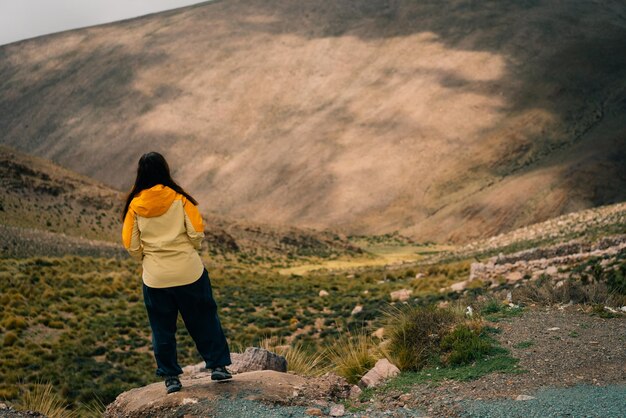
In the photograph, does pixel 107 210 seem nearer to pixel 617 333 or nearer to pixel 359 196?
pixel 359 196

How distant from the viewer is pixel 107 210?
54.3 metres

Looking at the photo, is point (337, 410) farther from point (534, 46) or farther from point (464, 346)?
point (534, 46)

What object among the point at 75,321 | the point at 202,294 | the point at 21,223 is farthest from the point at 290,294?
the point at 202,294

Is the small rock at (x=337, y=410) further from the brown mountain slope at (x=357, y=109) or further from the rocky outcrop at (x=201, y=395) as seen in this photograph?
the brown mountain slope at (x=357, y=109)

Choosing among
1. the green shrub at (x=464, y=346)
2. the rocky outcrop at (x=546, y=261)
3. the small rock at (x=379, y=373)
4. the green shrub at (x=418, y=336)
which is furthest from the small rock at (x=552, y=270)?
the small rock at (x=379, y=373)

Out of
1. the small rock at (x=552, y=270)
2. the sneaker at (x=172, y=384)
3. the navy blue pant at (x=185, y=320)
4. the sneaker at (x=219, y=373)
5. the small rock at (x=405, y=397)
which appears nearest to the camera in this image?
the navy blue pant at (x=185, y=320)

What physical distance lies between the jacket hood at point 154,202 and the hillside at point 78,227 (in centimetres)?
2677

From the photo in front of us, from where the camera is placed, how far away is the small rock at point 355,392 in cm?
884

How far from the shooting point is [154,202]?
25.4 feet

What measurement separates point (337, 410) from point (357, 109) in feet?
308

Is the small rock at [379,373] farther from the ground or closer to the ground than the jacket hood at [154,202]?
closer to the ground

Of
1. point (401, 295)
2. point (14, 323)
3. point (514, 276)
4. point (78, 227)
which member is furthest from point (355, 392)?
point (78, 227)

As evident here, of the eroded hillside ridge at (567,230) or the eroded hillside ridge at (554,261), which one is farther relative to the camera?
the eroded hillside ridge at (567,230)

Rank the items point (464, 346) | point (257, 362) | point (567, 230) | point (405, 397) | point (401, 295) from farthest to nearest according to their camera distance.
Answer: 1. point (567, 230)
2. point (401, 295)
3. point (257, 362)
4. point (464, 346)
5. point (405, 397)
